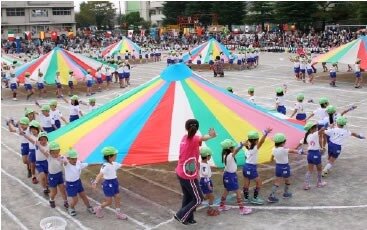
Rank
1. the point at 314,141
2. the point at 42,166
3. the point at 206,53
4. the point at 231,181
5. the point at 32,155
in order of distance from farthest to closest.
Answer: the point at 206,53
the point at 32,155
the point at 42,166
the point at 314,141
the point at 231,181

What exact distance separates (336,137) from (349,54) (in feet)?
36.9

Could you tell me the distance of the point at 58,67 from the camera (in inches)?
729

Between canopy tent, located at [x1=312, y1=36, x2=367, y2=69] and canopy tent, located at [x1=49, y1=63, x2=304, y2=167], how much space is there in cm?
1042

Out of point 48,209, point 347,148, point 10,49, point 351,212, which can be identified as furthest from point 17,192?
point 10,49

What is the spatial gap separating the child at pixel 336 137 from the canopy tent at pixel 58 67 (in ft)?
39.9

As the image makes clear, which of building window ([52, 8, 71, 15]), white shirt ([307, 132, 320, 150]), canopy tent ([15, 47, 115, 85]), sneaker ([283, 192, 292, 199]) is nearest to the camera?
sneaker ([283, 192, 292, 199])

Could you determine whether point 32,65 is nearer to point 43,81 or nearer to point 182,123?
point 43,81

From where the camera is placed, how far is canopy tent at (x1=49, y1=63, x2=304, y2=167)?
7797 mm

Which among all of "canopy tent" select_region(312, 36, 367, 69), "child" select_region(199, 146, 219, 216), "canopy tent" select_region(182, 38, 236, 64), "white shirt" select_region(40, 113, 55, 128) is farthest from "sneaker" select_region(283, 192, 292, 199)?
"canopy tent" select_region(182, 38, 236, 64)

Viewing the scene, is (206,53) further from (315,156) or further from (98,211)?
(98,211)

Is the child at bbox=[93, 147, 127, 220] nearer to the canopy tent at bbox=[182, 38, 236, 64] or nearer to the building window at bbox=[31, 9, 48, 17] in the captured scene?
the canopy tent at bbox=[182, 38, 236, 64]

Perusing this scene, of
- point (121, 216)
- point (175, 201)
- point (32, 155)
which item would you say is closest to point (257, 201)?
point (175, 201)

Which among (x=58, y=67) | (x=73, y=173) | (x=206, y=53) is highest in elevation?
(x=206, y=53)

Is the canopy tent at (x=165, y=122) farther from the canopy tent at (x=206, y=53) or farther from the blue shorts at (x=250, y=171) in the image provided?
the canopy tent at (x=206, y=53)
